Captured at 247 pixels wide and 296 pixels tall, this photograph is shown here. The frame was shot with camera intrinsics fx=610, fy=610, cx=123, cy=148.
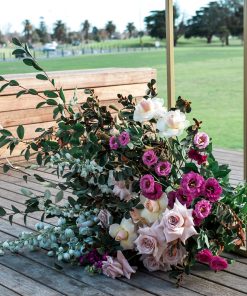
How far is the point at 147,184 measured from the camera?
209cm

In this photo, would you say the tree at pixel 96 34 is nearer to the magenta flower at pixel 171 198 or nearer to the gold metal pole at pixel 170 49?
the gold metal pole at pixel 170 49

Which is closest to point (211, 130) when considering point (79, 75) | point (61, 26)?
point (79, 75)

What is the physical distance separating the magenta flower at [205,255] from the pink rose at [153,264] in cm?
12

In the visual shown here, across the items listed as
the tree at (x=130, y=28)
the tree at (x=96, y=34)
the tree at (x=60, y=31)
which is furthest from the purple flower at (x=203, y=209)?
the tree at (x=130, y=28)

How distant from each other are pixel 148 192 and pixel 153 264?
28 cm

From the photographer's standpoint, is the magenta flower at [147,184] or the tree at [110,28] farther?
the tree at [110,28]

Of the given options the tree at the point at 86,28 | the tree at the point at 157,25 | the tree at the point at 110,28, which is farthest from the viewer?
the tree at the point at 157,25

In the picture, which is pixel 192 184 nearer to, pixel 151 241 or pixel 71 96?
pixel 151 241

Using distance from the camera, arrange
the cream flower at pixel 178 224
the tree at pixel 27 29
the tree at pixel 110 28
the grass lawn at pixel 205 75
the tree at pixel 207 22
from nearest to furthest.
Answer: the cream flower at pixel 178 224 < the grass lawn at pixel 205 75 < the tree at pixel 27 29 < the tree at pixel 110 28 < the tree at pixel 207 22

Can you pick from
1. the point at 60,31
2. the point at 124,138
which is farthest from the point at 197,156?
the point at 60,31

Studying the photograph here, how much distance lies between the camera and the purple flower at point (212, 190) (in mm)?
2078

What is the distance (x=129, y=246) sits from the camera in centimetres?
217

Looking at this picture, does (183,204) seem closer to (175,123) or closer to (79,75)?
(175,123)

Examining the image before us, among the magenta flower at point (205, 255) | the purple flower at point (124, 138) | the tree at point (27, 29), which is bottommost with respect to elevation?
the magenta flower at point (205, 255)
